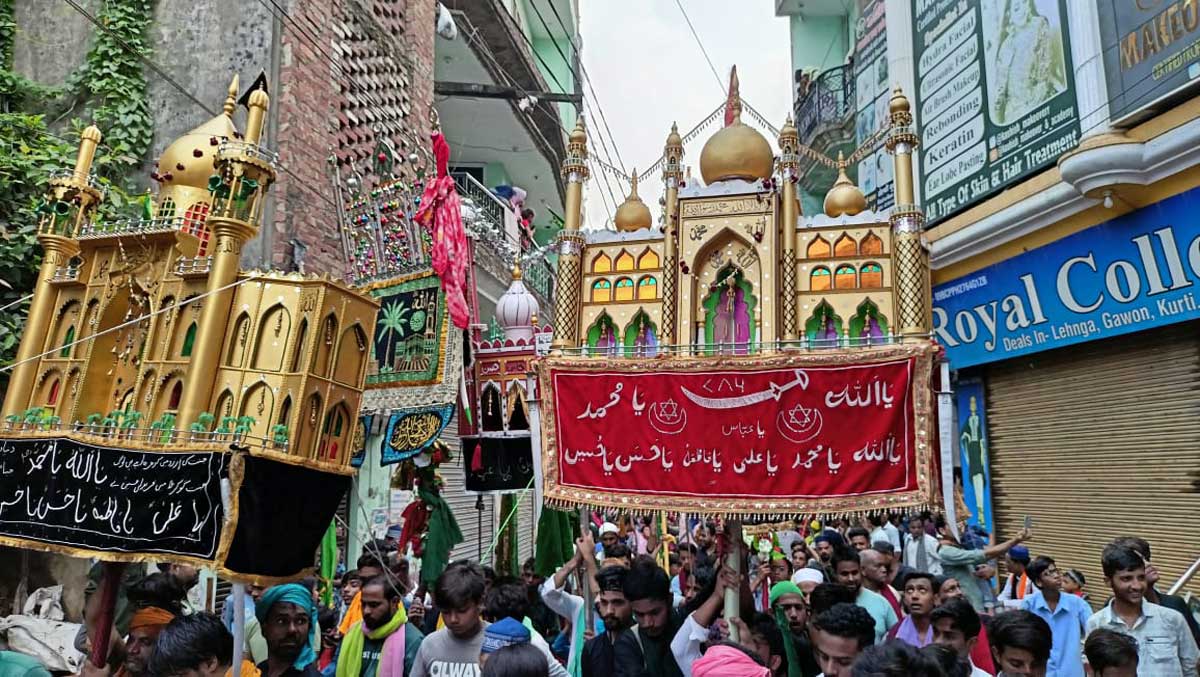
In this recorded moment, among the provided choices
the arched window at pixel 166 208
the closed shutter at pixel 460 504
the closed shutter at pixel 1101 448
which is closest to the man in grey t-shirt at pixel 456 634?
the arched window at pixel 166 208

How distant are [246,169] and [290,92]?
5427mm

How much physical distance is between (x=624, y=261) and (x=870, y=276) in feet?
5.12

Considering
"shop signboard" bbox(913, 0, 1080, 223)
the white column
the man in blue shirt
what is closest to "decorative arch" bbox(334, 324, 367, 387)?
the man in blue shirt

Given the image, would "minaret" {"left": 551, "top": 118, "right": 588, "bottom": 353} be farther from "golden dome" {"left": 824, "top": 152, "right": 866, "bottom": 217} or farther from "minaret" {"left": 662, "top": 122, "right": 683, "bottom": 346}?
"golden dome" {"left": 824, "top": 152, "right": 866, "bottom": 217}

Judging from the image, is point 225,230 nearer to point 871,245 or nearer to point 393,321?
point 393,321

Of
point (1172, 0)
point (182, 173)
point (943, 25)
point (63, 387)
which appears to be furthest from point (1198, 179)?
point (63, 387)

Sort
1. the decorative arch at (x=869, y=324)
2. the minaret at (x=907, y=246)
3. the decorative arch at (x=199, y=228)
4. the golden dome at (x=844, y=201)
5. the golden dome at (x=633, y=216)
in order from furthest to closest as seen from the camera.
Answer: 1. the golden dome at (x=844, y=201)
2. the golden dome at (x=633, y=216)
3. the decorative arch at (x=869, y=324)
4. the minaret at (x=907, y=246)
5. the decorative arch at (x=199, y=228)

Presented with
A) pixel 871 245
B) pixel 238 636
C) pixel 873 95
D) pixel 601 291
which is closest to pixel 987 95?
pixel 873 95

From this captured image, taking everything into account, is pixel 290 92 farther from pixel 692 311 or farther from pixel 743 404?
pixel 743 404

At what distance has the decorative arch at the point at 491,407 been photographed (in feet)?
27.0

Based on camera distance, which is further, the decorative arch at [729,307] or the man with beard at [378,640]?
the decorative arch at [729,307]

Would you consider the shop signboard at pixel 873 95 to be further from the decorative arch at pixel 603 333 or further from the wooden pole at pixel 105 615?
the wooden pole at pixel 105 615

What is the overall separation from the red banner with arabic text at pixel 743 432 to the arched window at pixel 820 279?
590mm

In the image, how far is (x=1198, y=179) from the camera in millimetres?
7562
